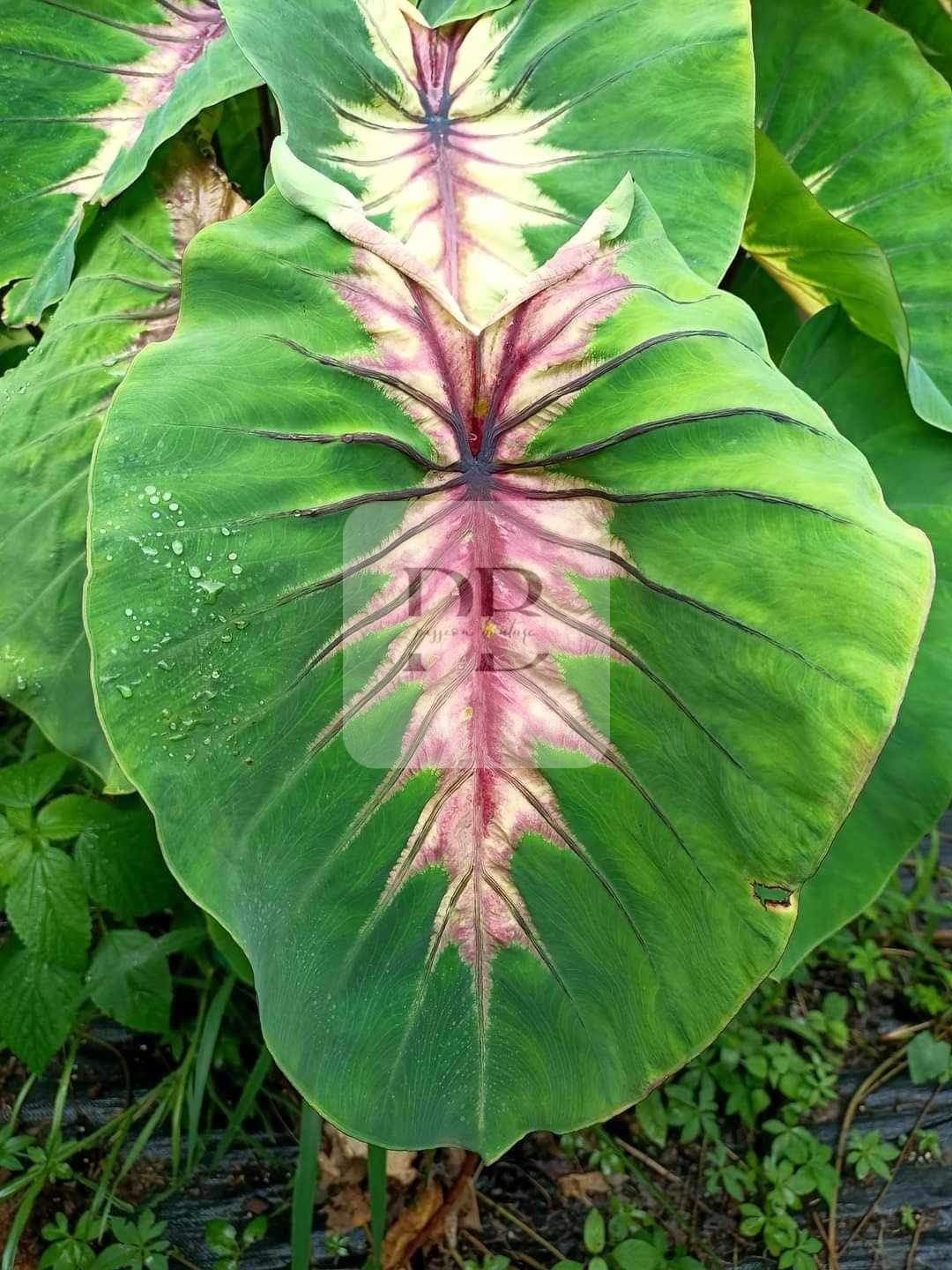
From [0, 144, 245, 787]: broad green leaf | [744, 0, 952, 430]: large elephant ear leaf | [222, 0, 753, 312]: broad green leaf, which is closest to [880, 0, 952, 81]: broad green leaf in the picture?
[744, 0, 952, 430]: large elephant ear leaf

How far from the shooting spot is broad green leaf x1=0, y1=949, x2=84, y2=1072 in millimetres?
1124

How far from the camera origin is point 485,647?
723mm

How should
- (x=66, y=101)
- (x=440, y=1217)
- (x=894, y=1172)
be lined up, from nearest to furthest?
1. (x=66, y=101)
2. (x=440, y=1217)
3. (x=894, y=1172)

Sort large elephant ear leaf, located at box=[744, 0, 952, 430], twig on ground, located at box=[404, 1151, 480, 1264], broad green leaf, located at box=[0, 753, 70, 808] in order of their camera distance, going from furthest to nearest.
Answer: twig on ground, located at box=[404, 1151, 480, 1264]
broad green leaf, located at box=[0, 753, 70, 808]
large elephant ear leaf, located at box=[744, 0, 952, 430]

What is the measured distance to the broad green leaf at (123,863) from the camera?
114 centimetres

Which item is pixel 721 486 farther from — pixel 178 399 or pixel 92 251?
pixel 92 251

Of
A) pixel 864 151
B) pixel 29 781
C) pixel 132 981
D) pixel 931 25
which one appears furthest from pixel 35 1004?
pixel 931 25

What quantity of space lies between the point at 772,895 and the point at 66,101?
1018mm

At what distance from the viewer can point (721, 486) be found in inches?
25.6

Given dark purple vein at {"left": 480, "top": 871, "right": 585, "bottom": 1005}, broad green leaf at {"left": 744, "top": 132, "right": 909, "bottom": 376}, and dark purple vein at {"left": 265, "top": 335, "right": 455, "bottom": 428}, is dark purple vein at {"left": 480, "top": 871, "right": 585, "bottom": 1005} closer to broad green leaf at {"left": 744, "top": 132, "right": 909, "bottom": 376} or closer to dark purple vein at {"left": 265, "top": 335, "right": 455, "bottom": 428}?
dark purple vein at {"left": 265, "top": 335, "right": 455, "bottom": 428}

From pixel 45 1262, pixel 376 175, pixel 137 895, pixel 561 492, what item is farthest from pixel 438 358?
pixel 45 1262

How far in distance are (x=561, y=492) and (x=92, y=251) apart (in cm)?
62

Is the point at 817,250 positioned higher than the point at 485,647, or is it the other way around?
the point at 817,250

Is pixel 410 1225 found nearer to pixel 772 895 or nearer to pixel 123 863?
pixel 123 863
